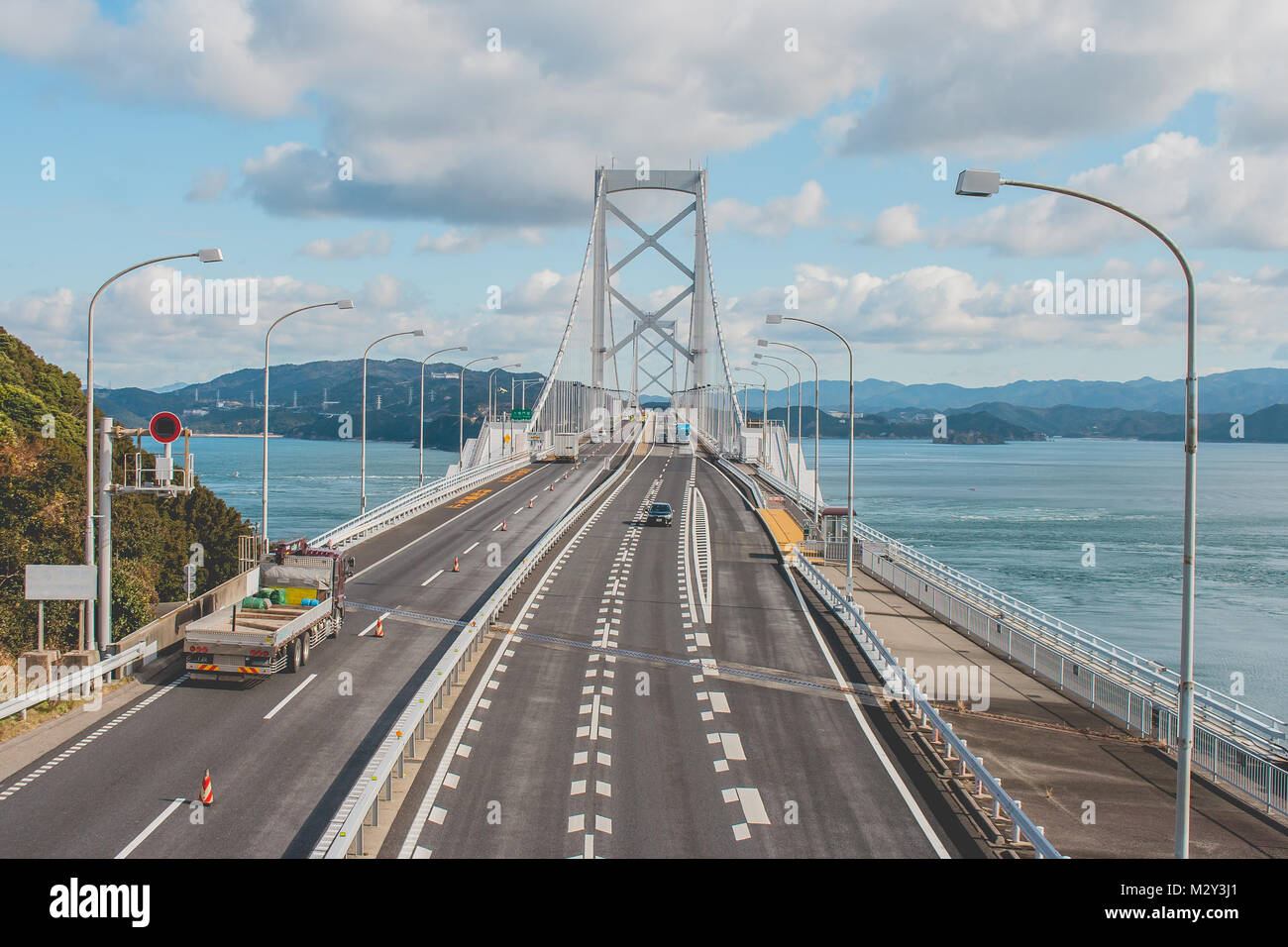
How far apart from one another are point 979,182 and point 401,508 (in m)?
46.7

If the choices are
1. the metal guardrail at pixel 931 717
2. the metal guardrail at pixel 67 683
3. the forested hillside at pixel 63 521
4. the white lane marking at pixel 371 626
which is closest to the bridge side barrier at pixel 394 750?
the white lane marking at pixel 371 626

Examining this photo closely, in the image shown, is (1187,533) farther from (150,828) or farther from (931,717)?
(150,828)

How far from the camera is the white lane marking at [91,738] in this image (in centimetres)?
1728

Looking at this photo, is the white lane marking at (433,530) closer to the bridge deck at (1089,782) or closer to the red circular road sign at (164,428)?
the red circular road sign at (164,428)

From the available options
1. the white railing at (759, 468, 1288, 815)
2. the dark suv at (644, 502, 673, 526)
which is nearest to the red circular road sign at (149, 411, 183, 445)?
the white railing at (759, 468, 1288, 815)

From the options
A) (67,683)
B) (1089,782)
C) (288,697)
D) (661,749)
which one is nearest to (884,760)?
(661,749)

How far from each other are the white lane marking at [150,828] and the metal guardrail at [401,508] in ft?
78.4

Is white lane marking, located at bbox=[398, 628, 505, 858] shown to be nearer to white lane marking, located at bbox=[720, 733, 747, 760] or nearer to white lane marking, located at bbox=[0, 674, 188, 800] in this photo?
white lane marking, located at bbox=[720, 733, 747, 760]

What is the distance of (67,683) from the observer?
848 inches

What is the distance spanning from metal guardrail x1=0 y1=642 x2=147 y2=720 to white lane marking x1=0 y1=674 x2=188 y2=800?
1116 mm

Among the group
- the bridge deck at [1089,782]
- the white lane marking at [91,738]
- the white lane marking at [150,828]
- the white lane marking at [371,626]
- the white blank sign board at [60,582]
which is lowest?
the bridge deck at [1089,782]
